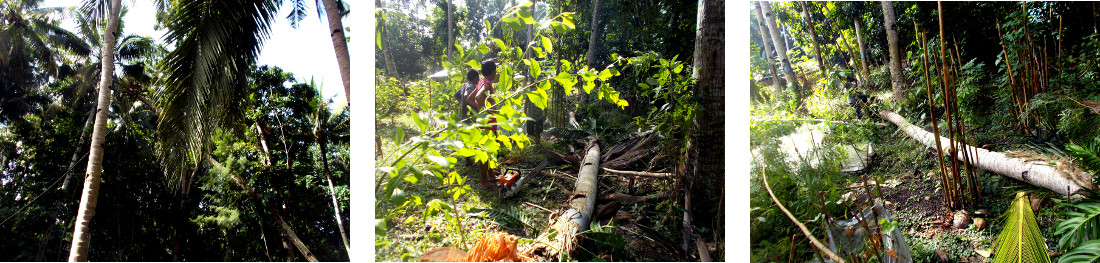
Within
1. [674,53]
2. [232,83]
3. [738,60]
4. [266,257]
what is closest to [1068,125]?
[738,60]

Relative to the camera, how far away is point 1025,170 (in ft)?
3.83

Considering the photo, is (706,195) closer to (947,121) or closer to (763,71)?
(763,71)

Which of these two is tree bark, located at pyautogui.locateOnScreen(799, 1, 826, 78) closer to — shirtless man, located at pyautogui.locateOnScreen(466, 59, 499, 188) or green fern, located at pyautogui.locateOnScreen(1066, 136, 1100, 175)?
green fern, located at pyautogui.locateOnScreen(1066, 136, 1100, 175)

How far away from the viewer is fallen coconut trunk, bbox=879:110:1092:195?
1.13 metres

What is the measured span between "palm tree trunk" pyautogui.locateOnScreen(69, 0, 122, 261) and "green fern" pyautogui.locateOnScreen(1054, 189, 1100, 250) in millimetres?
4112

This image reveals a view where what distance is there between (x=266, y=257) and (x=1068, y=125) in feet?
12.9

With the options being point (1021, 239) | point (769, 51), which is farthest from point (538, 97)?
point (1021, 239)

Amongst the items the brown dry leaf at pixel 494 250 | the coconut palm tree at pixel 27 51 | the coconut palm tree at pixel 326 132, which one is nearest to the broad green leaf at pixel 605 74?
the brown dry leaf at pixel 494 250

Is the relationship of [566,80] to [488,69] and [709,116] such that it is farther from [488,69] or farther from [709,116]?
[709,116]

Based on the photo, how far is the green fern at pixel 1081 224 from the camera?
1.05m

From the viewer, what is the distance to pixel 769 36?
1561mm

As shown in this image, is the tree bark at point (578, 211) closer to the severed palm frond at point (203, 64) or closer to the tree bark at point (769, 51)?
the tree bark at point (769, 51)

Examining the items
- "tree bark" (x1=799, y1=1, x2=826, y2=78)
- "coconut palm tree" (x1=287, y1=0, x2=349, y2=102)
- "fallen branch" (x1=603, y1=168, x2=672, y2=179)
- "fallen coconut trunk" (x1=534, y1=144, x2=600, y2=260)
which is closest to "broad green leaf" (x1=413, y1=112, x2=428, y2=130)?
"fallen coconut trunk" (x1=534, y1=144, x2=600, y2=260)

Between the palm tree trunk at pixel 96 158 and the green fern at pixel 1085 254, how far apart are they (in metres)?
4.11
